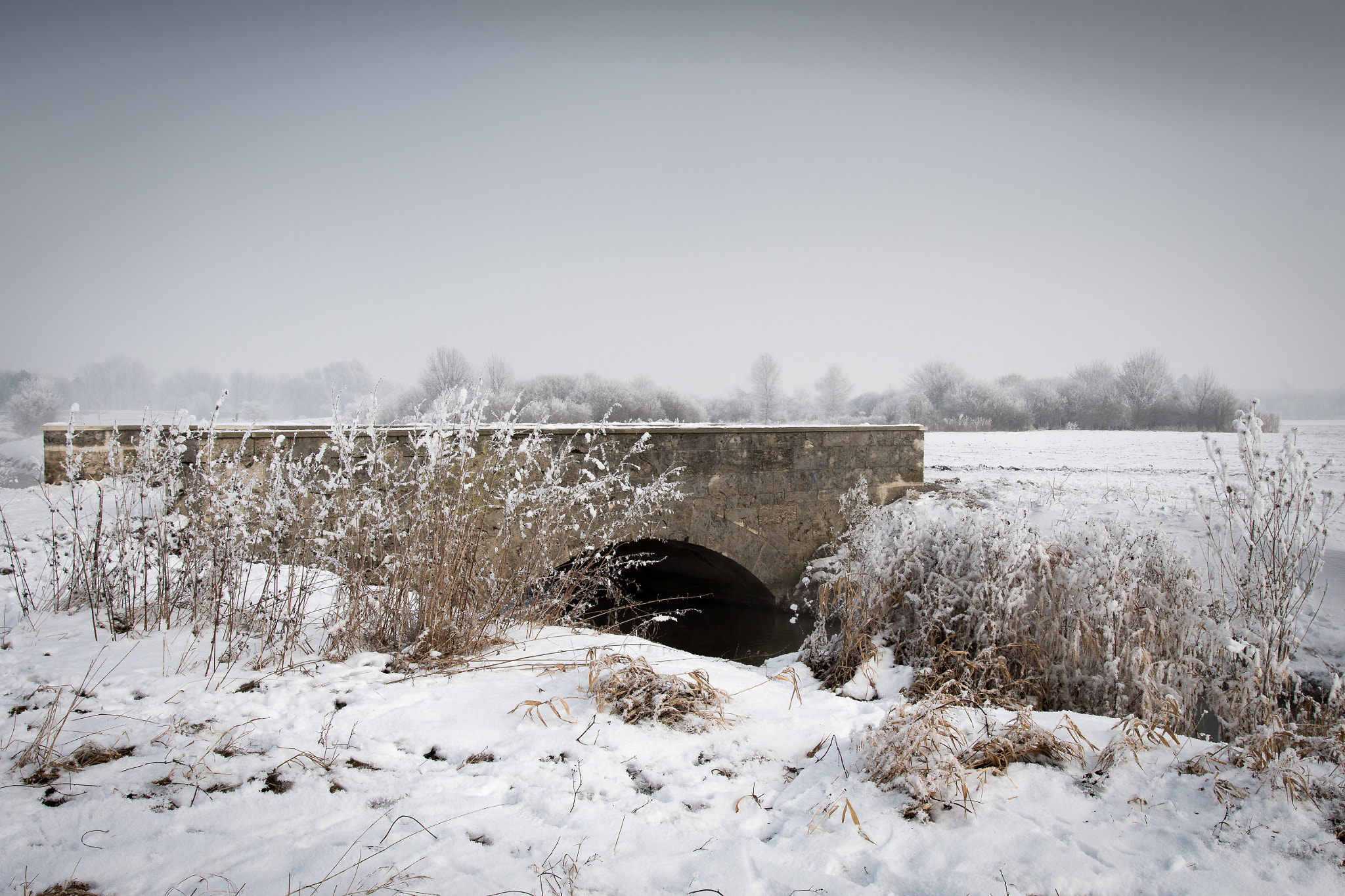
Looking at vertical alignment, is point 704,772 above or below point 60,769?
below

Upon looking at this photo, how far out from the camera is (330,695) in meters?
2.36

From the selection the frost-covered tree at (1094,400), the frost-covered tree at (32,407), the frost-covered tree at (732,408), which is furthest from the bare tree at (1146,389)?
the frost-covered tree at (32,407)

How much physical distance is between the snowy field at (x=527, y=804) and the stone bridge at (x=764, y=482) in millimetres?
4015

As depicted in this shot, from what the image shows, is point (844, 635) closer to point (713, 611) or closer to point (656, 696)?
point (656, 696)

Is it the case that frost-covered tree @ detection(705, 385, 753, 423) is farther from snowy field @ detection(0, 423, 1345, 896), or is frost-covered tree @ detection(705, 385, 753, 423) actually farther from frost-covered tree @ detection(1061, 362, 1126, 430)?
snowy field @ detection(0, 423, 1345, 896)

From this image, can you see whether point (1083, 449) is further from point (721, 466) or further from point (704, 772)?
point (704, 772)

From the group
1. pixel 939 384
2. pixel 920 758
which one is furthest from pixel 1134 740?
pixel 939 384

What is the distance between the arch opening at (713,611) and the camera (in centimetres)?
752

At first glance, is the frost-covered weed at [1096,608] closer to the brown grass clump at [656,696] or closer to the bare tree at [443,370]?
the brown grass clump at [656,696]

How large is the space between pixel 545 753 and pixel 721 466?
5132mm

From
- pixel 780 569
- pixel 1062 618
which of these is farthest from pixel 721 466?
pixel 1062 618

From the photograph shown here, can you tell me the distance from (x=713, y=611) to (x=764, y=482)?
2.49 m

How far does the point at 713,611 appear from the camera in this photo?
8.96m

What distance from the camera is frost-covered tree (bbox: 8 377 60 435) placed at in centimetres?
3766
